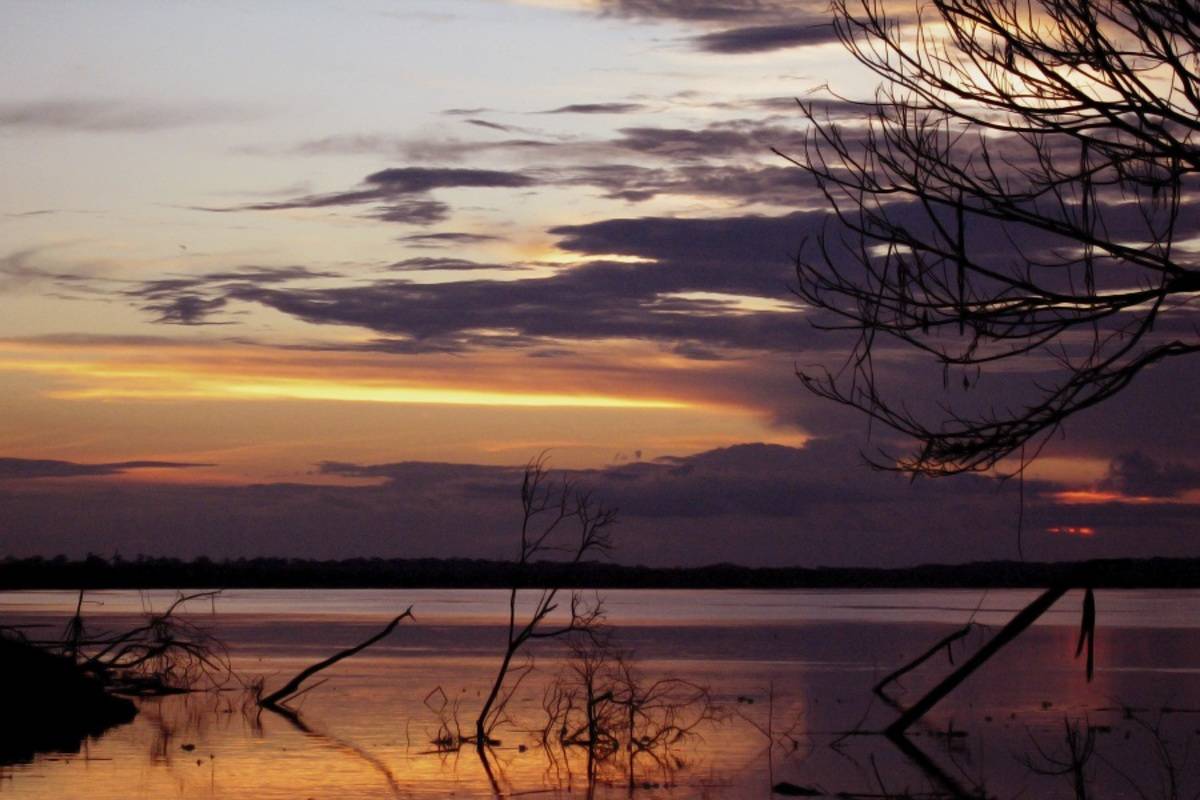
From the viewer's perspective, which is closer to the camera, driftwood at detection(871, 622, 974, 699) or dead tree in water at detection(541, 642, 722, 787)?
driftwood at detection(871, 622, 974, 699)

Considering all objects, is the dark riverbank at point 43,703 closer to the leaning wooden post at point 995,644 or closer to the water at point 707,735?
the water at point 707,735

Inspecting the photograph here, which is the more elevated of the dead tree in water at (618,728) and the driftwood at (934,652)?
the driftwood at (934,652)

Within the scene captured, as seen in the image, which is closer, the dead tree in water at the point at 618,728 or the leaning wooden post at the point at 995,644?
the leaning wooden post at the point at 995,644

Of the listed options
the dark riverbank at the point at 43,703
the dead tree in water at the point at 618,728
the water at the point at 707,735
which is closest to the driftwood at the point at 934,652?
the water at the point at 707,735

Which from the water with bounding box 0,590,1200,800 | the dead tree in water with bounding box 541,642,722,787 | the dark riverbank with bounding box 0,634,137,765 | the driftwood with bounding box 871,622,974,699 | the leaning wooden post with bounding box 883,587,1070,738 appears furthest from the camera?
the dark riverbank with bounding box 0,634,137,765

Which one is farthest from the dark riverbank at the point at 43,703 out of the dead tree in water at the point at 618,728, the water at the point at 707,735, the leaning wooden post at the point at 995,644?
the leaning wooden post at the point at 995,644

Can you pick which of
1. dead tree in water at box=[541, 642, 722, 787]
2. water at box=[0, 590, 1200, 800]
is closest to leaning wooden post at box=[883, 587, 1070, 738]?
water at box=[0, 590, 1200, 800]

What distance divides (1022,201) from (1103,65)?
0.78 m

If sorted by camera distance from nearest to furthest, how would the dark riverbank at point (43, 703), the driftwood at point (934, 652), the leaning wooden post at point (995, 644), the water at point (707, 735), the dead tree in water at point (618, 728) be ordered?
1. the leaning wooden post at point (995, 644)
2. the water at point (707, 735)
3. the driftwood at point (934, 652)
4. the dead tree in water at point (618, 728)
5. the dark riverbank at point (43, 703)

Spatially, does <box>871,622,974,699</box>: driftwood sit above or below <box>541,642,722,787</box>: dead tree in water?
above

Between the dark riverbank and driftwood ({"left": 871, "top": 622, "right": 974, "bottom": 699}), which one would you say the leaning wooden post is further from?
the dark riverbank

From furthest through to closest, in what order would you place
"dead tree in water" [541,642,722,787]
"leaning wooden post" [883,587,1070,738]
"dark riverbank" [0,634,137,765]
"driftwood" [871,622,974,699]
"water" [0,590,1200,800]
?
"dark riverbank" [0,634,137,765], "dead tree in water" [541,642,722,787], "driftwood" [871,622,974,699], "water" [0,590,1200,800], "leaning wooden post" [883,587,1070,738]

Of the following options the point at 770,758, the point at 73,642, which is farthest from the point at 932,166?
the point at 73,642

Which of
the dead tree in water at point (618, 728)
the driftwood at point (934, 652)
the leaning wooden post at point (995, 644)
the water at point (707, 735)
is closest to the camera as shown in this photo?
the leaning wooden post at point (995, 644)
